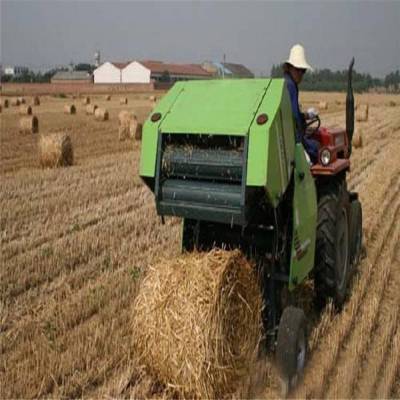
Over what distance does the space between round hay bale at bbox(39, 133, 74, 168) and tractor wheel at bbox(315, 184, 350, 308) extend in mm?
7876

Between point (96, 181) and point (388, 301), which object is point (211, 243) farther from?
point (96, 181)

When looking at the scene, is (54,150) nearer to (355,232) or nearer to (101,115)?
(355,232)

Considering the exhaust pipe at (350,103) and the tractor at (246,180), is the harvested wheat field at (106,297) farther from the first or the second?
the exhaust pipe at (350,103)

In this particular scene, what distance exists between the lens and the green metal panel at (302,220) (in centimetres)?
371

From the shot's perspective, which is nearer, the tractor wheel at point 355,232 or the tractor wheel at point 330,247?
the tractor wheel at point 330,247

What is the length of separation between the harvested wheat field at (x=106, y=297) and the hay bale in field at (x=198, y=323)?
0.16 meters

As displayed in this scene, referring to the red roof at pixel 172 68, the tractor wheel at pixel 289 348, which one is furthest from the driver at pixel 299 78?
the red roof at pixel 172 68

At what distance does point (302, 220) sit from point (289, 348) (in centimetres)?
82

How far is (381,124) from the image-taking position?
21344 millimetres

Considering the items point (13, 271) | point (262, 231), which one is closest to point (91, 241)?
point (13, 271)

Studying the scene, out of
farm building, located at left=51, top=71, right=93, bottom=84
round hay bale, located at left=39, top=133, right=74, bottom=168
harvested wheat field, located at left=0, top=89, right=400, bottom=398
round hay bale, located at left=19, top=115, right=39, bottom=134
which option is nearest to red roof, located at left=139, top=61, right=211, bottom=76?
farm building, located at left=51, top=71, right=93, bottom=84

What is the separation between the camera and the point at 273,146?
3.24 metres

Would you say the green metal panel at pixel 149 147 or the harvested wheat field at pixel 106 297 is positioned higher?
the green metal panel at pixel 149 147

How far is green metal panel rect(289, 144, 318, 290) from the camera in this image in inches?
146
